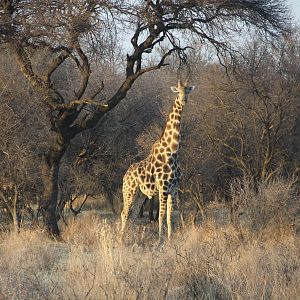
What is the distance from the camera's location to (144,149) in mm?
21922

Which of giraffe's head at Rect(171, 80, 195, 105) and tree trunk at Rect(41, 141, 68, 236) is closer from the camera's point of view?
giraffe's head at Rect(171, 80, 195, 105)

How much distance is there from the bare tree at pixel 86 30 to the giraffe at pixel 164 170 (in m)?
1.33

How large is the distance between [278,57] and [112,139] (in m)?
6.08

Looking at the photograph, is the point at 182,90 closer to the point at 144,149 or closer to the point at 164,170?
the point at 164,170

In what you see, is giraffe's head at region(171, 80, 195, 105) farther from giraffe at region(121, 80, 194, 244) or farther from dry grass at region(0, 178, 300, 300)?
dry grass at region(0, 178, 300, 300)

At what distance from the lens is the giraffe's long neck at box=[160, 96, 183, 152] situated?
655 inches

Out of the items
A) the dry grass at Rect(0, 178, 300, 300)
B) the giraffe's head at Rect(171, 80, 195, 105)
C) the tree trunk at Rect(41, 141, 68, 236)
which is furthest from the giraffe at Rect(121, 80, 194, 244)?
the dry grass at Rect(0, 178, 300, 300)

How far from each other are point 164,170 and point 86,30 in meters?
4.19

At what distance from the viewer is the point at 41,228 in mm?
16750

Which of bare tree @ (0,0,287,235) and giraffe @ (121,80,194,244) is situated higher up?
bare tree @ (0,0,287,235)

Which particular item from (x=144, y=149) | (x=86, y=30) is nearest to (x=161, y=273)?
(x=86, y=30)

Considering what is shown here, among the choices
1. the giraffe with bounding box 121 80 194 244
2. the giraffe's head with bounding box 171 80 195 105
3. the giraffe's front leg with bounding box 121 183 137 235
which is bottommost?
the giraffe's front leg with bounding box 121 183 137 235

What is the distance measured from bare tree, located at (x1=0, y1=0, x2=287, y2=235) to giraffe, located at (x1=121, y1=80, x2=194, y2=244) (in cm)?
133

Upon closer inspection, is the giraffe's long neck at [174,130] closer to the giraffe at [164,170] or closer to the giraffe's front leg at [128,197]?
the giraffe at [164,170]
